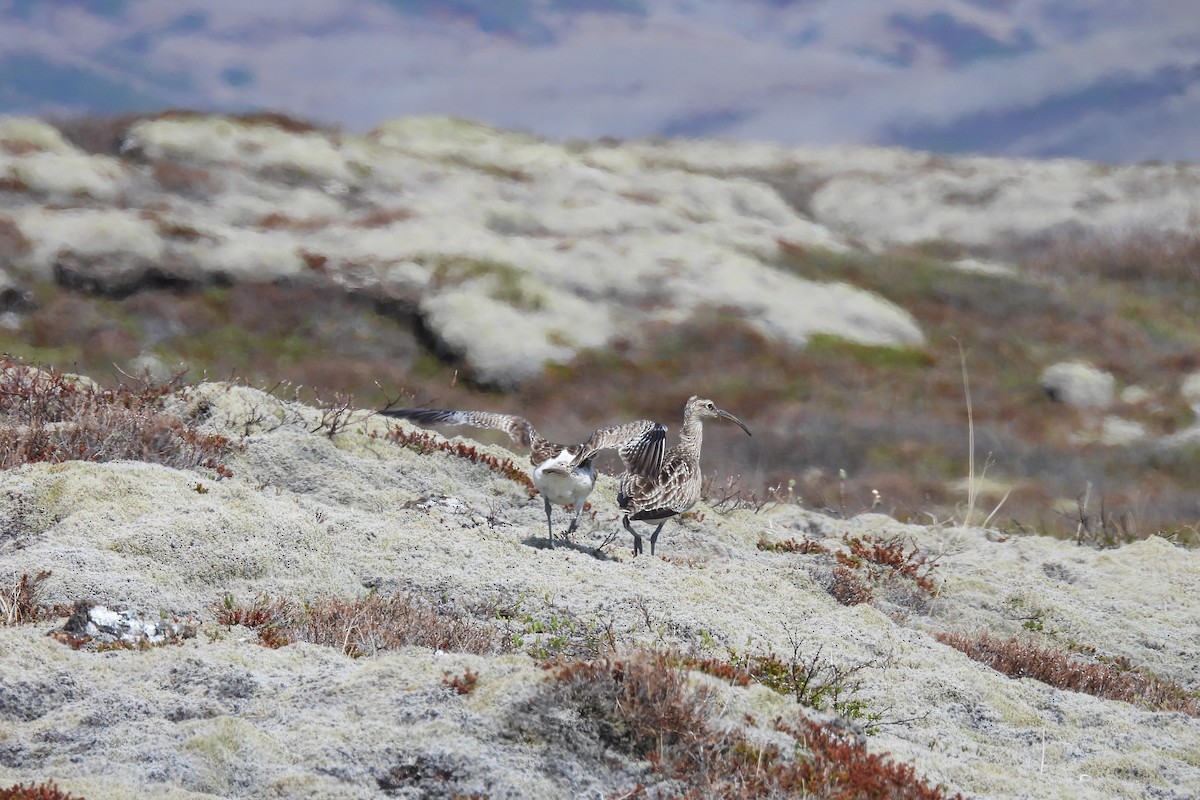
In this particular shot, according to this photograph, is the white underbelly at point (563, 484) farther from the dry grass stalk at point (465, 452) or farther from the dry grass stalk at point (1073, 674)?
the dry grass stalk at point (1073, 674)

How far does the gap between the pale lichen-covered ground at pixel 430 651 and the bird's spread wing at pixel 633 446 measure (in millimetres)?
844

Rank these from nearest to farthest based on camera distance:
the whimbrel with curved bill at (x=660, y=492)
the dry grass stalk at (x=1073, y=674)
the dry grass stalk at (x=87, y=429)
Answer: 1. the dry grass stalk at (x=1073, y=674)
2. the dry grass stalk at (x=87, y=429)
3. the whimbrel with curved bill at (x=660, y=492)

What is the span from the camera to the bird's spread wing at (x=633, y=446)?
10.6 m

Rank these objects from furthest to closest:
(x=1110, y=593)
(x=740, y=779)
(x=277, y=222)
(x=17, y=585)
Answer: (x=277, y=222) → (x=1110, y=593) → (x=17, y=585) → (x=740, y=779)

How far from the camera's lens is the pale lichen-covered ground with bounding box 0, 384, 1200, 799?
5.30 metres

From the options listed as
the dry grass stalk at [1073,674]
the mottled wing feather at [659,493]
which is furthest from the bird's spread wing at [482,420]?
the dry grass stalk at [1073,674]

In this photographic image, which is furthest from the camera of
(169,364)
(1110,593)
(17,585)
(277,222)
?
(277,222)

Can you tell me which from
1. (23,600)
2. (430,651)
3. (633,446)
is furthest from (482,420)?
(23,600)

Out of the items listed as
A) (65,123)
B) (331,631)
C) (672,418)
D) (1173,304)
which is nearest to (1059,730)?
(331,631)

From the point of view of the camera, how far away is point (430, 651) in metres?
6.84

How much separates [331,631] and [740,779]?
10.3 ft

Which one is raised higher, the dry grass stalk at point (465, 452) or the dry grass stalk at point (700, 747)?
the dry grass stalk at point (700, 747)

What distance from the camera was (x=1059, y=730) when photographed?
24.9 ft

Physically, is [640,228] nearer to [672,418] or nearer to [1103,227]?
[672,418]
